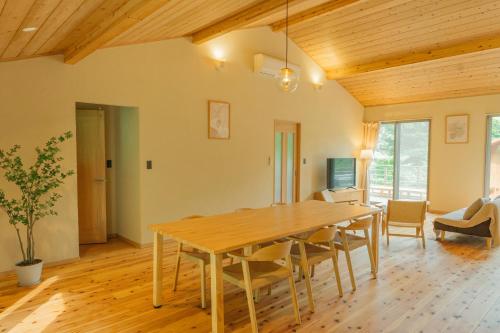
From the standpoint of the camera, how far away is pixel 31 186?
3.41 m

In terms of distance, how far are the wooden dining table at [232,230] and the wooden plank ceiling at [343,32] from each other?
1754 millimetres

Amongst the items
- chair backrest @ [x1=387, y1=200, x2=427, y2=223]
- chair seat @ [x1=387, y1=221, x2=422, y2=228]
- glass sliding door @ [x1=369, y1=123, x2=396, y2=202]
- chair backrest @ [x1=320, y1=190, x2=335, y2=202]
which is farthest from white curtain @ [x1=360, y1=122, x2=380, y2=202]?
chair seat @ [x1=387, y1=221, x2=422, y2=228]

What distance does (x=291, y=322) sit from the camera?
8.67ft

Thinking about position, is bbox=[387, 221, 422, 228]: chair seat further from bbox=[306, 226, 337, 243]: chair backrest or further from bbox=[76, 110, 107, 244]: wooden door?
bbox=[76, 110, 107, 244]: wooden door

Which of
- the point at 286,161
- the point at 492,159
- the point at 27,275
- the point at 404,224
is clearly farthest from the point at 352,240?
the point at 492,159

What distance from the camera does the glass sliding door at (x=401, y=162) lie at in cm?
766

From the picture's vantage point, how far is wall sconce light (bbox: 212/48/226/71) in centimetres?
516

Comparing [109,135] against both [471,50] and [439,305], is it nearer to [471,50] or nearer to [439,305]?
[439,305]

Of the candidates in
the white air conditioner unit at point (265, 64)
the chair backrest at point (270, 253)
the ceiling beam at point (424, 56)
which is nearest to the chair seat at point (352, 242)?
the chair backrest at point (270, 253)

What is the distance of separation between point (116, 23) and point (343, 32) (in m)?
4.17

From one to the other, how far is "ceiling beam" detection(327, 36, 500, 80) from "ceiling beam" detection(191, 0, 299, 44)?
268 cm

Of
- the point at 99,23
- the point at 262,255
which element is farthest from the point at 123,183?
the point at 262,255

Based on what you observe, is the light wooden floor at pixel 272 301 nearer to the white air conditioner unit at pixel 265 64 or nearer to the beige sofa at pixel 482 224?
the beige sofa at pixel 482 224

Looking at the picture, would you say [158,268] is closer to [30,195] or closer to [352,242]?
[30,195]
